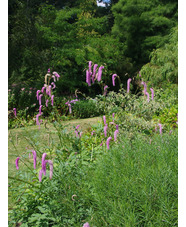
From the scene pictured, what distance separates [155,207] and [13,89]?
839 centimetres

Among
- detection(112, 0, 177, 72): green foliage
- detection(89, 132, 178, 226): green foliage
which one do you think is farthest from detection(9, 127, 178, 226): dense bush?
detection(112, 0, 177, 72): green foliage

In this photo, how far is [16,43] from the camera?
11773mm

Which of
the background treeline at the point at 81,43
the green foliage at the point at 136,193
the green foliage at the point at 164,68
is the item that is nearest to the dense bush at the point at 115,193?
the green foliage at the point at 136,193

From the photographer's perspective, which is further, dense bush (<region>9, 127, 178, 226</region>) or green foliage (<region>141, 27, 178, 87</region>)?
green foliage (<region>141, 27, 178, 87</region>)

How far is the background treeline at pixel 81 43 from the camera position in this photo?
999 centimetres

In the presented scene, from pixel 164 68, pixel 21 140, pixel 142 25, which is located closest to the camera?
pixel 21 140

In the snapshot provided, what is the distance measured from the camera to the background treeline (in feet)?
32.8

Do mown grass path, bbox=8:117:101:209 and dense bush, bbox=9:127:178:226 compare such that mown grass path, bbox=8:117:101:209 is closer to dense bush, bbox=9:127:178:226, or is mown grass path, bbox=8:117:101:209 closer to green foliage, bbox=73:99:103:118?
dense bush, bbox=9:127:178:226

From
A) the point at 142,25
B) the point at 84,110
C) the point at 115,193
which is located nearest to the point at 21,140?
the point at 84,110

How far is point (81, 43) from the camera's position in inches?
432

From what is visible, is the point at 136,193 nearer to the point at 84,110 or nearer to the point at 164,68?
the point at 84,110

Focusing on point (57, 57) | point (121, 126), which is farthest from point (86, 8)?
point (121, 126)

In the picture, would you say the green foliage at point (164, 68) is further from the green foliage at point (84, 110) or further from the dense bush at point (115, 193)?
the dense bush at point (115, 193)

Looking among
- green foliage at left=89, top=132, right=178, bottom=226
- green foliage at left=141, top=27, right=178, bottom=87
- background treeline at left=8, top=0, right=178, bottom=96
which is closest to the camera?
green foliage at left=89, top=132, right=178, bottom=226
